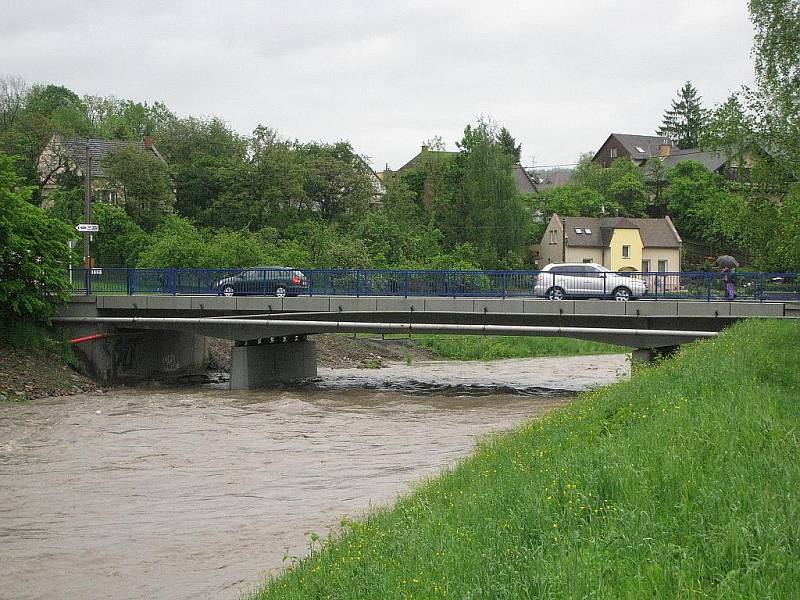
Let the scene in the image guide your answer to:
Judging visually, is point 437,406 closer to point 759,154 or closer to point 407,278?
point 407,278

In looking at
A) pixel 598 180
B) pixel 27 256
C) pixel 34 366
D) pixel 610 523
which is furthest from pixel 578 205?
pixel 610 523

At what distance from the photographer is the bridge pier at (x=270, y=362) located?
121 ft

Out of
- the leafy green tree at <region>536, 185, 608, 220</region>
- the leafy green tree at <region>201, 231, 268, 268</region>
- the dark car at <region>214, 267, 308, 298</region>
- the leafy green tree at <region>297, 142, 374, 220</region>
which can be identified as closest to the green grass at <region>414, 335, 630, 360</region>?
the leafy green tree at <region>201, 231, 268, 268</region>

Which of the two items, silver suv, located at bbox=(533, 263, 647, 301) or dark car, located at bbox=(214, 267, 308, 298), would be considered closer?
silver suv, located at bbox=(533, 263, 647, 301)

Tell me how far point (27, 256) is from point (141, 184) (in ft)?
108

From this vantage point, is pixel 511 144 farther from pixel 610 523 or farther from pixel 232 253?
pixel 610 523

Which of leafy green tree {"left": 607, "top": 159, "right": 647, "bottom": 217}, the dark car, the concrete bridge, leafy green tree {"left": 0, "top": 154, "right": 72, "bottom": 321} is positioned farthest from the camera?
leafy green tree {"left": 607, "top": 159, "right": 647, "bottom": 217}

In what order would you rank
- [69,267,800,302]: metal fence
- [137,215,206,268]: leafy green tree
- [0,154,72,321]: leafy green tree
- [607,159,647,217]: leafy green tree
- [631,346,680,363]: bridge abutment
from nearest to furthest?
1. [69,267,800,302]: metal fence
2. [631,346,680,363]: bridge abutment
3. [0,154,72,321]: leafy green tree
4. [137,215,206,268]: leafy green tree
5. [607,159,647,217]: leafy green tree

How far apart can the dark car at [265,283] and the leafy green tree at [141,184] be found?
3226 cm

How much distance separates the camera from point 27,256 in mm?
34875

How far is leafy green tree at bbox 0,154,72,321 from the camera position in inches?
1334

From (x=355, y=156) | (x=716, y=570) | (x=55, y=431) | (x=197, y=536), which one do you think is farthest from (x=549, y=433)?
(x=355, y=156)

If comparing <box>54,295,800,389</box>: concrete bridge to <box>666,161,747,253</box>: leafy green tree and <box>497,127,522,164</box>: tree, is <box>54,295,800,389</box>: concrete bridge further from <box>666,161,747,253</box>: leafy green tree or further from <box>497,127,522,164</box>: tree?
<box>497,127,522,164</box>: tree

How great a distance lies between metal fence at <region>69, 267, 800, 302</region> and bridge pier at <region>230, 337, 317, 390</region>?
2.58 meters
